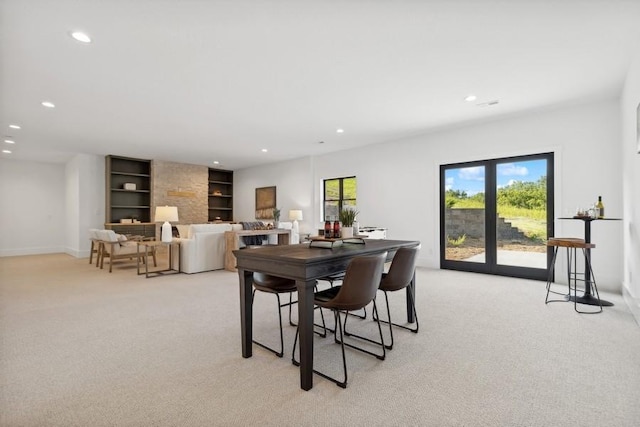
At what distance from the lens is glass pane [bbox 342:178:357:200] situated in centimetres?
756

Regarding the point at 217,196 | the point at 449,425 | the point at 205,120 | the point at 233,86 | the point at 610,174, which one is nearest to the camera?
the point at 449,425

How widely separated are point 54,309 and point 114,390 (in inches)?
95.8

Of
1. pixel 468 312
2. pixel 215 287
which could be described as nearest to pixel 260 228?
pixel 215 287

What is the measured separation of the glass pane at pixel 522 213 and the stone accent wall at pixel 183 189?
8098mm

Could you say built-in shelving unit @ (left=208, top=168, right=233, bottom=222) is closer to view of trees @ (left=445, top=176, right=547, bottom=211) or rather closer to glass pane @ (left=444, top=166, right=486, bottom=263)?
glass pane @ (left=444, top=166, right=486, bottom=263)

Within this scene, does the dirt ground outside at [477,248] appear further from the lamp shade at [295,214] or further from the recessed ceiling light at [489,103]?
the lamp shade at [295,214]

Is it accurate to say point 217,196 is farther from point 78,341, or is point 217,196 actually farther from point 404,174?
point 78,341

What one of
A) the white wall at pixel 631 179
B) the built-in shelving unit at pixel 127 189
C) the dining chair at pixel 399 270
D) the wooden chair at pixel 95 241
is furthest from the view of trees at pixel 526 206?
the built-in shelving unit at pixel 127 189

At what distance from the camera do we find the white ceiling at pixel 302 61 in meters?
2.39

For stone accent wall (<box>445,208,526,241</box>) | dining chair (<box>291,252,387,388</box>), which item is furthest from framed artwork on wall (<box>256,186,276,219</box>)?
dining chair (<box>291,252,387,388</box>)

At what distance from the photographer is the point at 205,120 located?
518cm

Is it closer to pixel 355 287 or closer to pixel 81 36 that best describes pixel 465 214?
pixel 355 287

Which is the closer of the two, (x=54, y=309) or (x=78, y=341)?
(x=78, y=341)

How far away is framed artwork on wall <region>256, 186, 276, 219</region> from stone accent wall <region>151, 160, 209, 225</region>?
1643 millimetres
